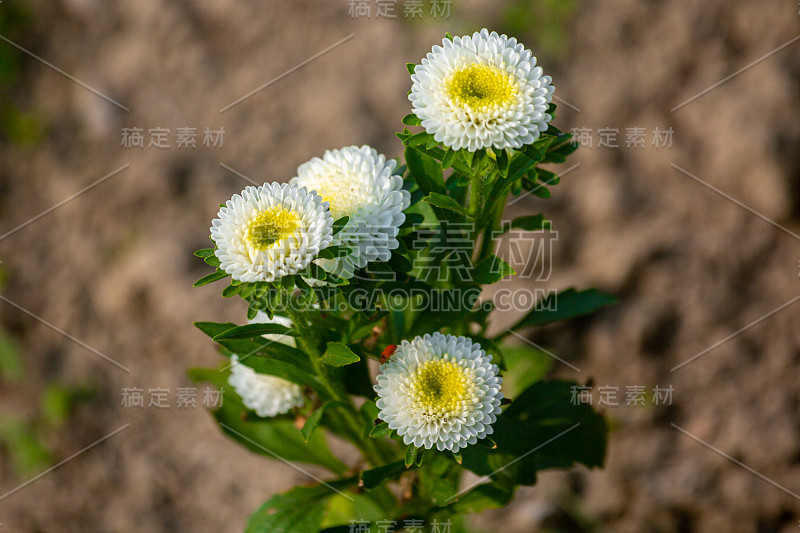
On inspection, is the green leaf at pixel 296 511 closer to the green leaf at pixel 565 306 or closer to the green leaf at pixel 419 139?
the green leaf at pixel 565 306

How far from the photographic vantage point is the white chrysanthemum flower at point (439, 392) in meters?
0.90

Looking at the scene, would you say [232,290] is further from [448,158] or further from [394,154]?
[394,154]

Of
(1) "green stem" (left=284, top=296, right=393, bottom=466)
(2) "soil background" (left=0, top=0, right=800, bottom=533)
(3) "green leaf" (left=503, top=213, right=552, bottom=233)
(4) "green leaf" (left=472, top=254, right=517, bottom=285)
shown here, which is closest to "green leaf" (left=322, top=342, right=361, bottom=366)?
(1) "green stem" (left=284, top=296, right=393, bottom=466)

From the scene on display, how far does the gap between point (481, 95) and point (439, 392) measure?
0.43 m

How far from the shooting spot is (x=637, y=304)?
1.98 metres

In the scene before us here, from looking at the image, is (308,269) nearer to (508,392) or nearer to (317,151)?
(508,392)

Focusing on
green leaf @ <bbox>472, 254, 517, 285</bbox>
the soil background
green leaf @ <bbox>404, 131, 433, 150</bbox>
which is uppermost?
the soil background

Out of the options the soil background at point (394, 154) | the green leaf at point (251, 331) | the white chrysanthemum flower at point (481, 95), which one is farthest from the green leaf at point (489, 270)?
the soil background at point (394, 154)

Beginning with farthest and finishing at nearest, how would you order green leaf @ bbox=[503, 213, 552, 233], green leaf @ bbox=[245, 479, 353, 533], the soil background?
the soil background
green leaf @ bbox=[245, 479, 353, 533]
green leaf @ bbox=[503, 213, 552, 233]

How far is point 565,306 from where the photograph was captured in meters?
1.26

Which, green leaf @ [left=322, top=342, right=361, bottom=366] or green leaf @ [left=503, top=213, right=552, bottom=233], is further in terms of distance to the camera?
green leaf @ [left=503, top=213, right=552, bottom=233]

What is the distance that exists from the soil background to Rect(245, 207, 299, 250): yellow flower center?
126 centimetres

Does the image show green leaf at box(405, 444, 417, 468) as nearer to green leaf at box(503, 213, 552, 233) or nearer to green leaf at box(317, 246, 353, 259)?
green leaf at box(317, 246, 353, 259)

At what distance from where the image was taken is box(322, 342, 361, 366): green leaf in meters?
0.90
